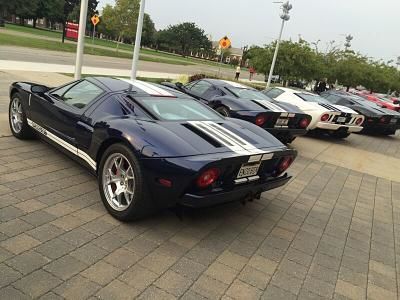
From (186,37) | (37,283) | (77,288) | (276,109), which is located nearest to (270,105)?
(276,109)

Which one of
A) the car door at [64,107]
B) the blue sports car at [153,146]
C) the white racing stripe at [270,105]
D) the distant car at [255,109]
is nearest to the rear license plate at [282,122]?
the distant car at [255,109]

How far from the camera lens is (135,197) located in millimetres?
3586

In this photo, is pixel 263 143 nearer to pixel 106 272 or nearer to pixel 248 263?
pixel 248 263

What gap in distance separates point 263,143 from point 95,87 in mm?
2059

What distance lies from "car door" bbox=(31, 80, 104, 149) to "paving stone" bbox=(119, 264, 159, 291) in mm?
1883

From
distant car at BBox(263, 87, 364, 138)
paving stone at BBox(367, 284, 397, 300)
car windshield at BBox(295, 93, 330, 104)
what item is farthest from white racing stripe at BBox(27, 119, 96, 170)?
car windshield at BBox(295, 93, 330, 104)

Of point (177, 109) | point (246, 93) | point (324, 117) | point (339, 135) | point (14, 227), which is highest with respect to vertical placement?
point (177, 109)

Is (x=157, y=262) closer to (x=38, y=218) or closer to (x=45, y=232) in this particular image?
(x=45, y=232)

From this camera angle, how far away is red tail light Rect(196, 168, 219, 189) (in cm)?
338

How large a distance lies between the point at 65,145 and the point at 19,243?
1.64 meters

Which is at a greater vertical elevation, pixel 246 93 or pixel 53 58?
pixel 246 93

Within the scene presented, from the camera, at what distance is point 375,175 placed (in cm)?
802

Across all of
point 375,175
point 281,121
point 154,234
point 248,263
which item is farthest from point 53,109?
point 375,175

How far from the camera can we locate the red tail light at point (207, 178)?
3379mm
